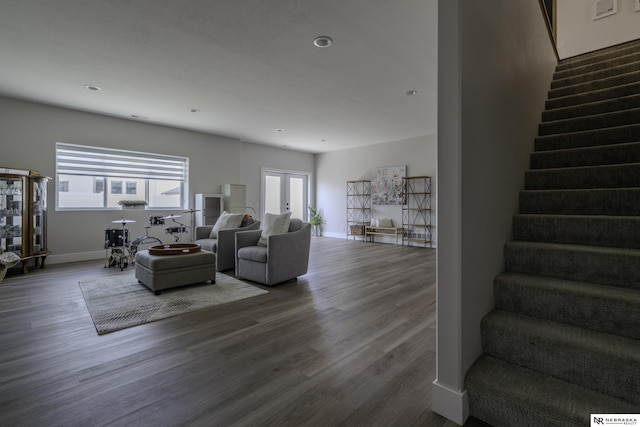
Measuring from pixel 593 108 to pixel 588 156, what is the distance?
2.87 feet

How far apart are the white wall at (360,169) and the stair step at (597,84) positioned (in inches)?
146

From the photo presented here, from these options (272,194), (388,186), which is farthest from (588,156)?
(272,194)

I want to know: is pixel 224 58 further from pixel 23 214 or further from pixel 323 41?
pixel 23 214

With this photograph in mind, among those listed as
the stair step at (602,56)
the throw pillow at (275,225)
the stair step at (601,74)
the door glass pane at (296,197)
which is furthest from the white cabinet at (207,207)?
the stair step at (602,56)

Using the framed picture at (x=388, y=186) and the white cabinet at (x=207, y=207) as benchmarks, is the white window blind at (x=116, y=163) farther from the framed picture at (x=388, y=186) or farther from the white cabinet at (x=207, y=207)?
the framed picture at (x=388, y=186)

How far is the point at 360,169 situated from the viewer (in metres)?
8.94

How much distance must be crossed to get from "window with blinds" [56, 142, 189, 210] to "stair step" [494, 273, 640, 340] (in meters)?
6.72

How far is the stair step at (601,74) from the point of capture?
10.7 feet

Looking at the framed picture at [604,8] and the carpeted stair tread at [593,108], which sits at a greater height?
the framed picture at [604,8]

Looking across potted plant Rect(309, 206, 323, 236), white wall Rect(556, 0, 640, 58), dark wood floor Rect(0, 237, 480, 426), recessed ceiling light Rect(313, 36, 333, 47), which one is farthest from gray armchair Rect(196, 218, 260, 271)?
white wall Rect(556, 0, 640, 58)

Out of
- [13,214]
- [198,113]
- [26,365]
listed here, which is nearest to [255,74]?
[198,113]

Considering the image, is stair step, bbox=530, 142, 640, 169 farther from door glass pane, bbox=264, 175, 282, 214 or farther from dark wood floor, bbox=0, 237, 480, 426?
door glass pane, bbox=264, 175, 282, 214

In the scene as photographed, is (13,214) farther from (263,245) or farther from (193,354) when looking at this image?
(193,354)

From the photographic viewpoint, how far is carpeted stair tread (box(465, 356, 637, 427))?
1.16 meters
